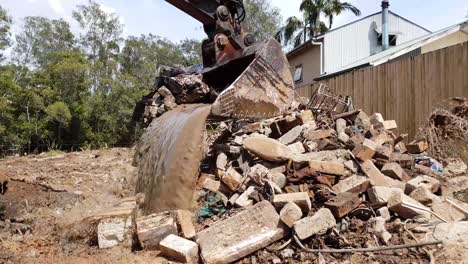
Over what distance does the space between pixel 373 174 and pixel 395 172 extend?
0.31m

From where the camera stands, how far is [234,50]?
6.31m

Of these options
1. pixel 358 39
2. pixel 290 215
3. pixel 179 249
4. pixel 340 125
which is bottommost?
pixel 179 249

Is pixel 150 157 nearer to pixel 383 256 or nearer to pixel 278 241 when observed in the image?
pixel 278 241

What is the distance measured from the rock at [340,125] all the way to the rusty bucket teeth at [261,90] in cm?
82

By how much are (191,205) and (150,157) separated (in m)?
1.27

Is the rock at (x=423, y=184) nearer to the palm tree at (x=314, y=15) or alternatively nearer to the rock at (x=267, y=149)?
the rock at (x=267, y=149)

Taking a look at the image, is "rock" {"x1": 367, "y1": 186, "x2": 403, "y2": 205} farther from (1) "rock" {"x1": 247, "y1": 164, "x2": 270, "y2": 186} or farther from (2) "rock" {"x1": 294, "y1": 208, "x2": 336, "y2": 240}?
(1) "rock" {"x1": 247, "y1": 164, "x2": 270, "y2": 186}

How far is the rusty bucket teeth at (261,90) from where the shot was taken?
17.1 ft

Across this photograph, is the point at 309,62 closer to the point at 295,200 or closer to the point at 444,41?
the point at 444,41

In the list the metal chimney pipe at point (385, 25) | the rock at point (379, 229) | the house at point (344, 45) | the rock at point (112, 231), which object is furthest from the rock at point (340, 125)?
the metal chimney pipe at point (385, 25)

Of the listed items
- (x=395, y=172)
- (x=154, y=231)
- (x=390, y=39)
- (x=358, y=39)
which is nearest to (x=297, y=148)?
(x=395, y=172)

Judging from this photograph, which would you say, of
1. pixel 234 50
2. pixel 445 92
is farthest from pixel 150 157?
pixel 445 92

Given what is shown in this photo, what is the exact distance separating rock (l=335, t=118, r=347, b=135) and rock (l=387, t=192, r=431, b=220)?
5.50 feet

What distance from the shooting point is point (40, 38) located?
2541 centimetres
